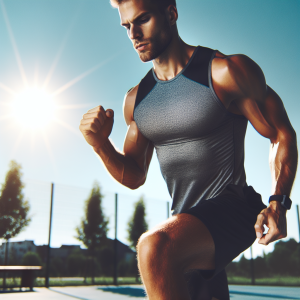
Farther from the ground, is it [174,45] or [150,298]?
[174,45]

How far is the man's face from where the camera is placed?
3.78ft

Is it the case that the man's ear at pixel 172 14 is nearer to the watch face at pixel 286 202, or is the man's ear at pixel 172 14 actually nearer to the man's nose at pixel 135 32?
the man's nose at pixel 135 32

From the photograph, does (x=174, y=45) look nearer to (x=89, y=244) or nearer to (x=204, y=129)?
(x=204, y=129)

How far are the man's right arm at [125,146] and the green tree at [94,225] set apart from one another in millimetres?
8982

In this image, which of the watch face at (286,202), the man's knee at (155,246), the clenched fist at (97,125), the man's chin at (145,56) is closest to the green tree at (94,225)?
the clenched fist at (97,125)

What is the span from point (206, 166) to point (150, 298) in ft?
1.83

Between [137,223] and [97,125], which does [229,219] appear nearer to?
[97,125]

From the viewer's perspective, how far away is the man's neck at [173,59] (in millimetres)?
1246

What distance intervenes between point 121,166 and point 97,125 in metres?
Result: 0.26

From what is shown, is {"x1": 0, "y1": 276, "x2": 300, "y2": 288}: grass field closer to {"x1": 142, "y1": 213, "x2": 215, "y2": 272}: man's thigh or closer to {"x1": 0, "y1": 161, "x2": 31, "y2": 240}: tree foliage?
{"x1": 0, "y1": 161, "x2": 31, "y2": 240}: tree foliage

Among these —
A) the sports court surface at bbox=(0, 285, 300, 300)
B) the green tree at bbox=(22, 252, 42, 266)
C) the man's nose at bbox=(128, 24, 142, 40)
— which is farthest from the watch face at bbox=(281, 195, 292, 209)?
the green tree at bbox=(22, 252, 42, 266)

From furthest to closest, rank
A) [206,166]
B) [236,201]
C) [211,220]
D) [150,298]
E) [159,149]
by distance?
[159,149]
[206,166]
[236,201]
[211,220]
[150,298]

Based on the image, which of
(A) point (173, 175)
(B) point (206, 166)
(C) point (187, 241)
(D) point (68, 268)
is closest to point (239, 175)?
(B) point (206, 166)

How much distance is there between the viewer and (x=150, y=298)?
0.67 meters
